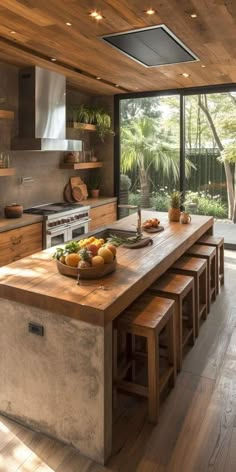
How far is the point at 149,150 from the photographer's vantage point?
6613 mm

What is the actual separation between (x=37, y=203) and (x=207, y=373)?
3.64 meters

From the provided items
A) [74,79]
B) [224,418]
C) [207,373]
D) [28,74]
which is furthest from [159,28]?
[224,418]

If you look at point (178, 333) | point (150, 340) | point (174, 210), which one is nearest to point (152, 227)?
point (174, 210)

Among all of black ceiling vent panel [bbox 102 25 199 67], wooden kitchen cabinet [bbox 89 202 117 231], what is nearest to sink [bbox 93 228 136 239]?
black ceiling vent panel [bbox 102 25 199 67]

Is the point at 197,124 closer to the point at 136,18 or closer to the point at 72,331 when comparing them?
the point at 136,18

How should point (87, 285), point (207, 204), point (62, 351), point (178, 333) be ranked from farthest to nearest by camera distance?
1. point (207, 204)
2. point (178, 333)
3. point (87, 285)
4. point (62, 351)

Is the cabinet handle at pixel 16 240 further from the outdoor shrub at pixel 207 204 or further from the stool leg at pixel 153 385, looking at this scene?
the outdoor shrub at pixel 207 204

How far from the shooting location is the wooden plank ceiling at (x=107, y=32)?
9.20 ft

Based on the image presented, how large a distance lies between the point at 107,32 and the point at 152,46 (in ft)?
1.78

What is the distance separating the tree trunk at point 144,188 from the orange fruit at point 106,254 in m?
4.53

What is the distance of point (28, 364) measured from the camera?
2156 mm

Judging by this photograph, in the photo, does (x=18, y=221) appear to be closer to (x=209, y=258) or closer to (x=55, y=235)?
(x=55, y=235)

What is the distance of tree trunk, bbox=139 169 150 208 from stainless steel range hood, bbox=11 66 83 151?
2.09 meters

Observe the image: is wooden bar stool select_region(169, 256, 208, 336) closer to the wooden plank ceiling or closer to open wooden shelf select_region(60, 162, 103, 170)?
the wooden plank ceiling
